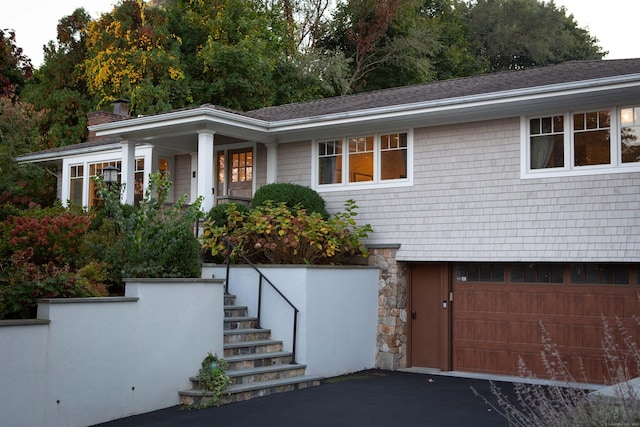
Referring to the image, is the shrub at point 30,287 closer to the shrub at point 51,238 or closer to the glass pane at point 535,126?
the shrub at point 51,238

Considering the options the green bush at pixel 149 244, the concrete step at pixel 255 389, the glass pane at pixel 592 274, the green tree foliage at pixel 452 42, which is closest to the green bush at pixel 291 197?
the green bush at pixel 149 244

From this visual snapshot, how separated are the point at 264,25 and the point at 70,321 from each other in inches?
778

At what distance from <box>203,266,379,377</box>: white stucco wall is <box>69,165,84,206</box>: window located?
23.7ft

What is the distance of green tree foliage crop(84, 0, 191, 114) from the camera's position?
2362cm

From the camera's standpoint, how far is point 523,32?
3347 centimetres

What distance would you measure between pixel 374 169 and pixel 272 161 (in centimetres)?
238

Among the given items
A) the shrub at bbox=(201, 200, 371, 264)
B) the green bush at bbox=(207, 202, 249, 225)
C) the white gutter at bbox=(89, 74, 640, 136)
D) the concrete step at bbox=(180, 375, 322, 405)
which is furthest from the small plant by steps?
the white gutter at bbox=(89, 74, 640, 136)

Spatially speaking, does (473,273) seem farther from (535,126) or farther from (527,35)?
(527,35)

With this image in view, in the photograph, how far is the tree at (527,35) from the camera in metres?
32.8

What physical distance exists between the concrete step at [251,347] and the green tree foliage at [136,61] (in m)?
13.6

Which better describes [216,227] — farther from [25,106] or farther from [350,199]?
[25,106]

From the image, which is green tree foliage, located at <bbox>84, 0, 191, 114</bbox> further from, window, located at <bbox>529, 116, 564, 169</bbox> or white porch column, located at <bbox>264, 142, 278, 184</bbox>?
window, located at <bbox>529, 116, 564, 169</bbox>

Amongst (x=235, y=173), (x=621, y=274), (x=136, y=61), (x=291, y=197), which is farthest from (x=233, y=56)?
(x=621, y=274)

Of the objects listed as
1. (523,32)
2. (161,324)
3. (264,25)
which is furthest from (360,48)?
(161,324)
